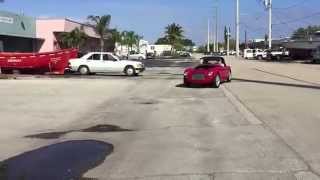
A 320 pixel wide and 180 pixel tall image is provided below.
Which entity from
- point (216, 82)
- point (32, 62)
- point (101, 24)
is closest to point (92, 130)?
point (216, 82)

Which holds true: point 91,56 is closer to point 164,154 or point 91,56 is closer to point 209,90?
point 209,90

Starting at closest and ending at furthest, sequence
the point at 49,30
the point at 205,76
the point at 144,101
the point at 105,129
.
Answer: the point at 105,129 < the point at 144,101 < the point at 205,76 < the point at 49,30

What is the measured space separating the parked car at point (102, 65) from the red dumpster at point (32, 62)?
4.03 ft

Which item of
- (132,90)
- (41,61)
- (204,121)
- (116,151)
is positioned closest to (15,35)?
(41,61)

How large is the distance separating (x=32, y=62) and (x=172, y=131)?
2895 centimetres

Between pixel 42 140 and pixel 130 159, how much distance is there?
316cm

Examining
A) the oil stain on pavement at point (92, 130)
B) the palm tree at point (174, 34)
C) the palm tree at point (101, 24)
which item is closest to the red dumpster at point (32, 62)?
the oil stain on pavement at point (92, 130)

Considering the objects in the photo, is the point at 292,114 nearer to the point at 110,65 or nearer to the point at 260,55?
the point at 110,65

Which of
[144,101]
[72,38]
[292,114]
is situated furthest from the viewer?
[72,38]

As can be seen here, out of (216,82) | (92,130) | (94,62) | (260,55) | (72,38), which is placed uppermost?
(72,38)

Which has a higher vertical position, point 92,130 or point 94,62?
point 94,62

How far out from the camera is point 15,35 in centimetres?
6312

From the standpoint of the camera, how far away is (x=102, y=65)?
41781mm

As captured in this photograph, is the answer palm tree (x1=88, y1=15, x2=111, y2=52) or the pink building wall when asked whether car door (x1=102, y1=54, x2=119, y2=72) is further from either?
palm tree (x1=88, y1=15, x2=111, y2=52)
